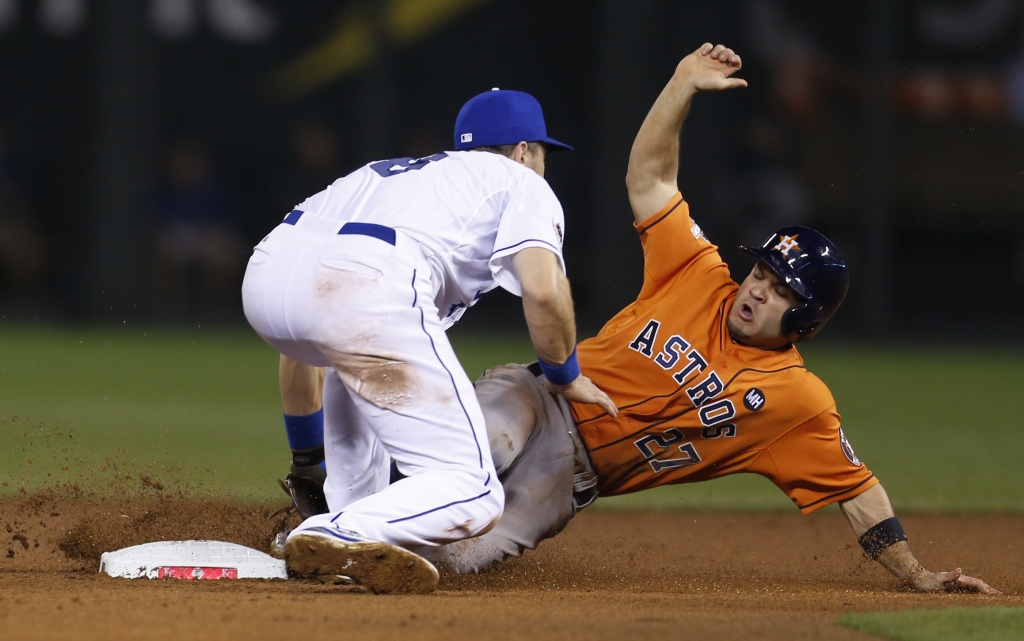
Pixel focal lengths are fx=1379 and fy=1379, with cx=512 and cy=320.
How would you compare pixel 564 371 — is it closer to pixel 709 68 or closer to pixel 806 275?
pixel 806 275

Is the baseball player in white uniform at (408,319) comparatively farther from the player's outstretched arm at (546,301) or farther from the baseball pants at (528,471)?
the baseball pants at (528,471)

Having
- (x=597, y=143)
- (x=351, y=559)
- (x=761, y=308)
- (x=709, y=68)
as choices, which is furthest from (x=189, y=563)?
(x=597, y=143)

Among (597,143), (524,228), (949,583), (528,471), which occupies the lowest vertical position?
(597,143)

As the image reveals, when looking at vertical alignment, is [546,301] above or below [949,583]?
above

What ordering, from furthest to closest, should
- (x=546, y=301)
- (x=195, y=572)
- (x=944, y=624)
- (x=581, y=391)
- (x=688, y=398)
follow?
(x=688, y=398) < (x=195, y=572) < (x=581, y=391) < (x=546, y=301) < (x=944, y=624)

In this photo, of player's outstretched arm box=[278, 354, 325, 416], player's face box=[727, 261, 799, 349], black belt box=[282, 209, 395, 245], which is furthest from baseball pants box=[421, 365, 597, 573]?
black belt box=[282, 209, 395, 245]

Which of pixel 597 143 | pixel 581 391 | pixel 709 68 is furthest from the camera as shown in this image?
pixel 597 143

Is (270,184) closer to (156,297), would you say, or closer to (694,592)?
(156,297)
